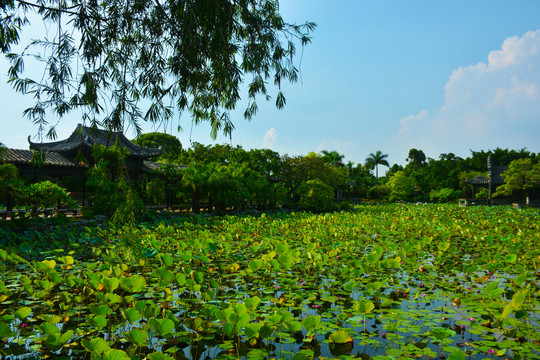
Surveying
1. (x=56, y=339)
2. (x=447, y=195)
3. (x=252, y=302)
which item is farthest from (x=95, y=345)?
(x=447, y=195)

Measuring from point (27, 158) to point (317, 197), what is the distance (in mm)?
13506

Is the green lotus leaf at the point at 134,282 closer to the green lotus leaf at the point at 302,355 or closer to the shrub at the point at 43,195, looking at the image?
the green lotus leaf at the point at 302,355

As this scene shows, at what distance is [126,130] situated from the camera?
9.85 feet

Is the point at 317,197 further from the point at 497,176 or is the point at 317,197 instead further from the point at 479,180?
the point at 497,176

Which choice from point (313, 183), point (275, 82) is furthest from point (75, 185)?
point (275, 82)

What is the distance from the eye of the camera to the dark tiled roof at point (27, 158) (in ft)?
40.2

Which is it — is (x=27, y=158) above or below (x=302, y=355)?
above

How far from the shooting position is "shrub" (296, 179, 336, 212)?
1836 cm

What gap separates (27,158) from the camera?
13023 mm

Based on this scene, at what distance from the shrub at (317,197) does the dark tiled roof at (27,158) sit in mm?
11414

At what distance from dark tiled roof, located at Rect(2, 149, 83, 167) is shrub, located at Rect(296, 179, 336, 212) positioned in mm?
11414

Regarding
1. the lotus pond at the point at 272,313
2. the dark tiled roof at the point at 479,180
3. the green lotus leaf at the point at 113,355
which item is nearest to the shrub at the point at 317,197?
the lotus pond at the point at 272,313

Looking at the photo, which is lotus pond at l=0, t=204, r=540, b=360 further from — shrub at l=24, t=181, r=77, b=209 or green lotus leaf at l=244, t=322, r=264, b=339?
shrub at l=24, t=181, r=77, b=209

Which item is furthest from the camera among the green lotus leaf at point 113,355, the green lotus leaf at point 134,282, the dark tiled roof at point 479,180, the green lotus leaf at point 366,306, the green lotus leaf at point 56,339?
the dark tiled roof at point 479,180
